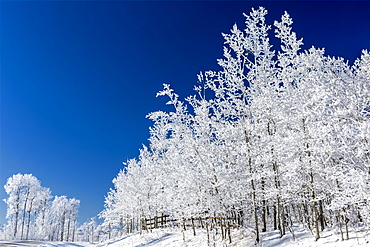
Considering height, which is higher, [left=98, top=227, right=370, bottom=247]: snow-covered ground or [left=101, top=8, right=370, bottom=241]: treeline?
[left=101, top=8, right=370, bottom=241]: treeline

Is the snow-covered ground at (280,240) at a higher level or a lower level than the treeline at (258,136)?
lower

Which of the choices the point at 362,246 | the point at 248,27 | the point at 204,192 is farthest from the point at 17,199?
the point at 362,246

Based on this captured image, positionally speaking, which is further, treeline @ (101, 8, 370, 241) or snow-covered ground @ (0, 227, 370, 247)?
treeline @ (101, 8, 370, 241)

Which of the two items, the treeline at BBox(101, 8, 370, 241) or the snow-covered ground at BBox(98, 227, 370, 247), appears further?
the treeline at BBox(101, 8, 370, 241)

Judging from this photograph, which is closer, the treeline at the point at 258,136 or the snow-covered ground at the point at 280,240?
the snow-covered ground at the point at 280,240

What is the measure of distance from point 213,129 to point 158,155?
48.5 feet

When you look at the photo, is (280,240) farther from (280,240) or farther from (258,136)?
(258,136)

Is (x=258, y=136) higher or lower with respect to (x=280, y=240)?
higher

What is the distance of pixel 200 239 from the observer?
57.2 feet

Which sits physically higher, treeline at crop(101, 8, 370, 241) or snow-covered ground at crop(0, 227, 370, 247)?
treeline at crop(101, 8, 370, 241)

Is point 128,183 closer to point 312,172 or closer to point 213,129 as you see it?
point 213,129

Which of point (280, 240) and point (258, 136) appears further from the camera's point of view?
point (258, 136)

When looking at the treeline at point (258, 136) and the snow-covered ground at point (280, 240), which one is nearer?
the snow-covered ground at point (280, 240)

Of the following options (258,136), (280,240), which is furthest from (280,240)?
(258,136)
